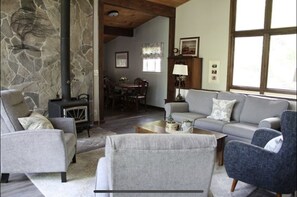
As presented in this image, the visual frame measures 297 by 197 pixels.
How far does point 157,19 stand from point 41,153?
Result: 548 cm

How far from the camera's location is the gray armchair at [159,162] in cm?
141

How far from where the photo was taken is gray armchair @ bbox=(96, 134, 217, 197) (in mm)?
1405

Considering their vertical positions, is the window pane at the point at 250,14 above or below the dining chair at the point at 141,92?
above

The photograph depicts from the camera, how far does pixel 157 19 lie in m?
7.14

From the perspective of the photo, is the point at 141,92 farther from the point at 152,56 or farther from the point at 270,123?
the point at 270,123

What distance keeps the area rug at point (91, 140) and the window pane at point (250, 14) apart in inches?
137

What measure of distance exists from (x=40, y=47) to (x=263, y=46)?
13.7 ft

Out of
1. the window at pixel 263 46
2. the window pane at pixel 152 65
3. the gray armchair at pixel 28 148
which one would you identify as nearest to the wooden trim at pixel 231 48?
the window at pixel 263 46

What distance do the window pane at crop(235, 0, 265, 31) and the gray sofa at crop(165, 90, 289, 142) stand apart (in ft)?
5.57

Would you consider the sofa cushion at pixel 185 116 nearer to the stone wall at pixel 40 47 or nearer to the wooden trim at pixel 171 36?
the stone wall at pixel 40 47

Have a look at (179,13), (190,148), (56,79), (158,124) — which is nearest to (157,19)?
(179,13)

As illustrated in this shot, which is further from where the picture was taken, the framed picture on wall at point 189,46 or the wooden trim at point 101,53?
the framed picture on wall at point 189,46

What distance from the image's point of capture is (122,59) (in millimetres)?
8625

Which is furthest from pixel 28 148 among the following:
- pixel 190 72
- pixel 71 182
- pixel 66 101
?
pixel 190 72
